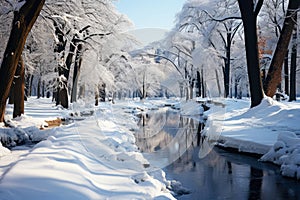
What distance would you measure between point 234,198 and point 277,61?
1027 cm

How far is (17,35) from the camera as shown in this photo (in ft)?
30.5

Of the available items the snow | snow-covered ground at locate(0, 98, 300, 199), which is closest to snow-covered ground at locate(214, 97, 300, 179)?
snow-covered ground at locate(0, 98, 300, 199)

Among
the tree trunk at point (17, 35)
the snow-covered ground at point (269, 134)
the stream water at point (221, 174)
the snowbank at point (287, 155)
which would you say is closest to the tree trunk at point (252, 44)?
the snow-covered ground at point (269, 134)

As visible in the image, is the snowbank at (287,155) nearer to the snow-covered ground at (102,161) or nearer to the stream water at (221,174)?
the snow-covered ground at (102,161)

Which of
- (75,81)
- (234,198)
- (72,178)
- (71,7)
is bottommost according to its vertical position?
(234,198)

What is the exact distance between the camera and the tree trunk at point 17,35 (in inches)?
361

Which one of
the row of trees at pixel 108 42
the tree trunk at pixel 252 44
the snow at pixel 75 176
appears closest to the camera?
the snow at pixel 75 176

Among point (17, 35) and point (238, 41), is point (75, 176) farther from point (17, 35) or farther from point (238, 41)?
point (238, 41)

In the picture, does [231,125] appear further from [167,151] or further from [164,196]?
[164,196]

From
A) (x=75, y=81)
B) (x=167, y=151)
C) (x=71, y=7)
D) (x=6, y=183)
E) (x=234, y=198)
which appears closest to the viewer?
(x=6, y=183)

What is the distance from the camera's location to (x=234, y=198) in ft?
22.7

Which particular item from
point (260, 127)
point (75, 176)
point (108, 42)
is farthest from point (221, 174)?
point (108, 42)

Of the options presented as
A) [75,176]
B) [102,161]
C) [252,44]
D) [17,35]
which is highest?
[252,44]

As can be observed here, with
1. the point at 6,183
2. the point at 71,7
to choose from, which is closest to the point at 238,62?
the point at 71,7
